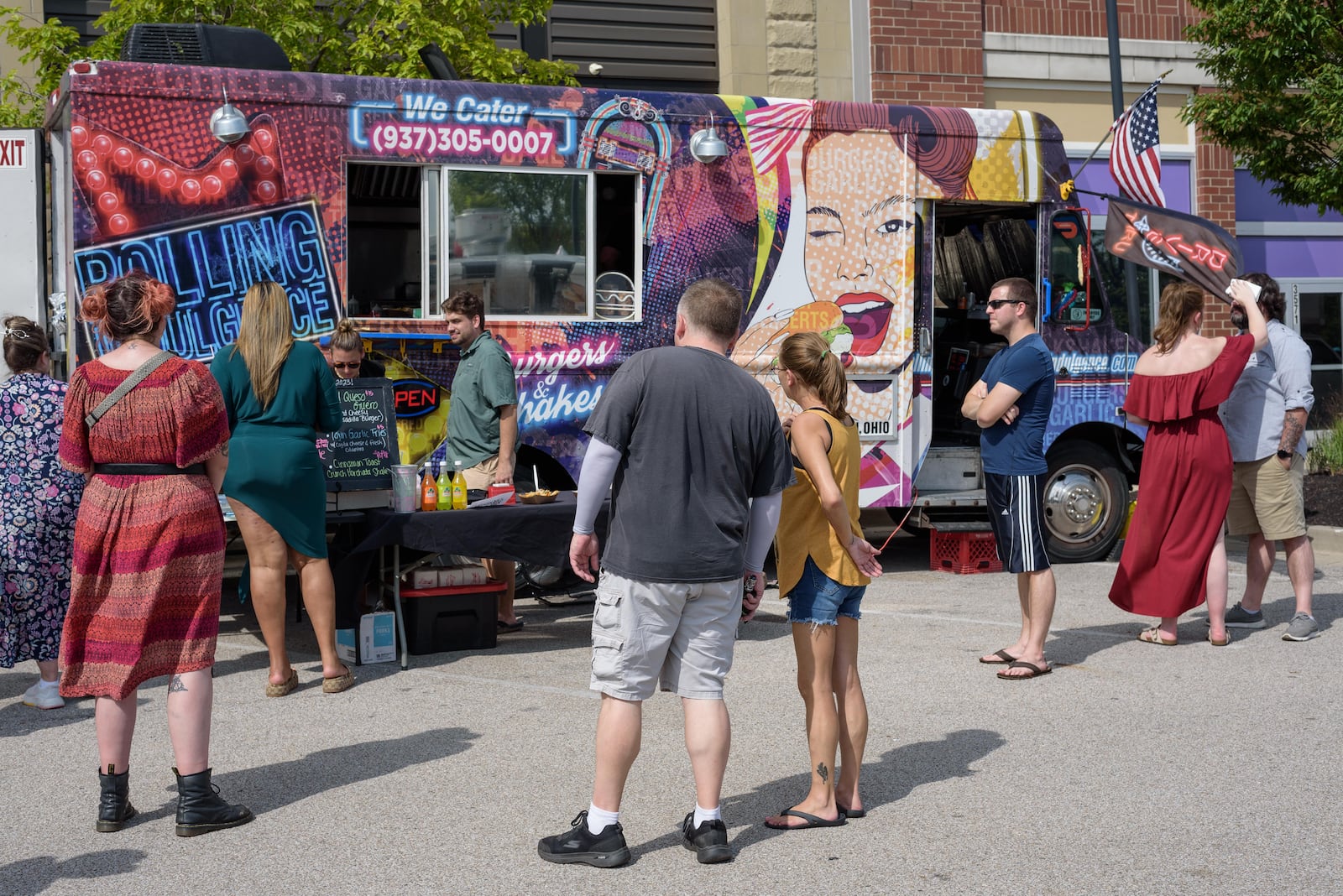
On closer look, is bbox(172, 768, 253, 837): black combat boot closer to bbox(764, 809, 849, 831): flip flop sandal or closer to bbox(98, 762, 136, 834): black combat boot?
bbox(98, 762, 136, 834): black combat boot

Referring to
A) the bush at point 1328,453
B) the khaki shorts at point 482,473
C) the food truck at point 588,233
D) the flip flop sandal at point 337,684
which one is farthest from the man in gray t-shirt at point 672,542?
the bush at point 1328,453

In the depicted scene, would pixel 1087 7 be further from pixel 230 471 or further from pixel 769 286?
pixel 230 471

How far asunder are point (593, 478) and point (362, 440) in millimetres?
3541

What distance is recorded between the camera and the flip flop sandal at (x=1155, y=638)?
7723 millimetres

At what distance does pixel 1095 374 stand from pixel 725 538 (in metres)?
6.70

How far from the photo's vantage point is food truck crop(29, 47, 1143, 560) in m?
7.93

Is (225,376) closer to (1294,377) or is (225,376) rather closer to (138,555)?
(138,555)

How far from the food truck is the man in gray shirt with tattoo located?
219cm

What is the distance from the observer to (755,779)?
5.33m

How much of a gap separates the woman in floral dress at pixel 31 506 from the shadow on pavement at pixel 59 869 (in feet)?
6.83

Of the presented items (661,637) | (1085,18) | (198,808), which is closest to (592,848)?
(661,637)

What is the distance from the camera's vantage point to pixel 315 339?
27.1 ft

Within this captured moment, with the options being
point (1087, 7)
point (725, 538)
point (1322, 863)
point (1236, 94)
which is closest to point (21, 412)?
point (725, 538)

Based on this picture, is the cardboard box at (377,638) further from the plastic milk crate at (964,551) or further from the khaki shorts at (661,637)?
the plastic milk crate at (964,551)
